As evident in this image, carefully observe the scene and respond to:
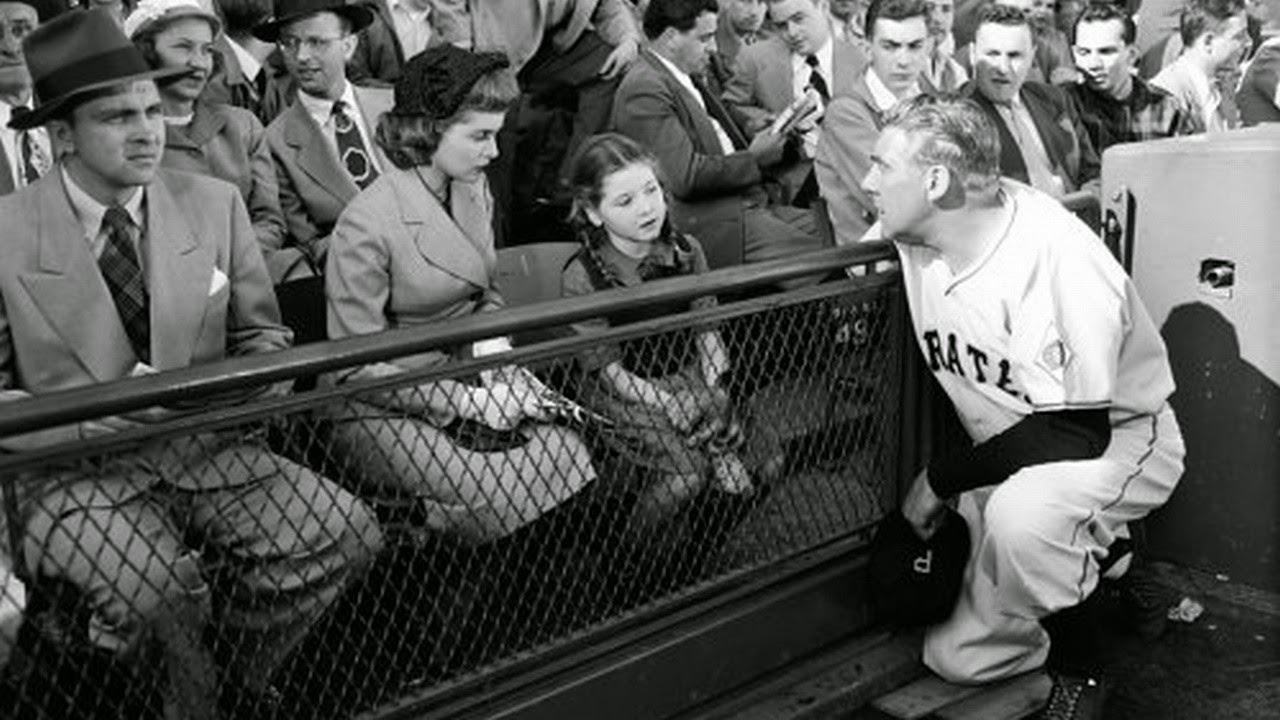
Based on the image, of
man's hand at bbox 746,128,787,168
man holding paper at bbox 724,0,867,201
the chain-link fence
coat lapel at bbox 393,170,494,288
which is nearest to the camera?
the chain-link fence

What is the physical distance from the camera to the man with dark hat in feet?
13.8

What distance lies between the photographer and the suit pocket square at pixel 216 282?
11.3ft

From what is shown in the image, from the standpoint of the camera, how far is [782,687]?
12.6ft

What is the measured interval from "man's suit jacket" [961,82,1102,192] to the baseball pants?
1.77m

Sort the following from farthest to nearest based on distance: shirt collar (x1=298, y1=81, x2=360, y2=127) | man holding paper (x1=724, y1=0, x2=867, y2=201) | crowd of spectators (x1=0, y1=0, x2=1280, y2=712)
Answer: man holding paper (x1=724, y1=0, x2=867, y2=201), shirt collar (x1=298, y1=81, x2=360, y2=127), crowd of spectators (x1=0, y1=0, x2=1280, y2=712)

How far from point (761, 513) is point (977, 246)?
874 mm

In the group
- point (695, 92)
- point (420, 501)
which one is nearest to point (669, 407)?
point (420, 501)

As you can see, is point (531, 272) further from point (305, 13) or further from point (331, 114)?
point (305, 13)

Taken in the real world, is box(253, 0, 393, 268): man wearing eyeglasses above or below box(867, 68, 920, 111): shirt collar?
above

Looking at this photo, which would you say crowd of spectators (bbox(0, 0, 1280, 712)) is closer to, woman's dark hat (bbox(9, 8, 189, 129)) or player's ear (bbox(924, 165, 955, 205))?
woman's dark hat (bbox(9, 8, 189, 129))

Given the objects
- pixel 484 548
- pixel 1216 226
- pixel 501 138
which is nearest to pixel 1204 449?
pixel 1216 226

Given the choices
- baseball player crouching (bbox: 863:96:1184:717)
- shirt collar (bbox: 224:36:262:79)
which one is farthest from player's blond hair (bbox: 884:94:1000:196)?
shirt collar (bbox: 224:36:262:79)

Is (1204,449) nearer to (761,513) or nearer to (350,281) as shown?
(761,513)

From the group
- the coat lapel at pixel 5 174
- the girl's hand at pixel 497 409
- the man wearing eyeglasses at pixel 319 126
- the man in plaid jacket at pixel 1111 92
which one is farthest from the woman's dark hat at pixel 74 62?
the man in plaid jacket at pixel 1111 92
